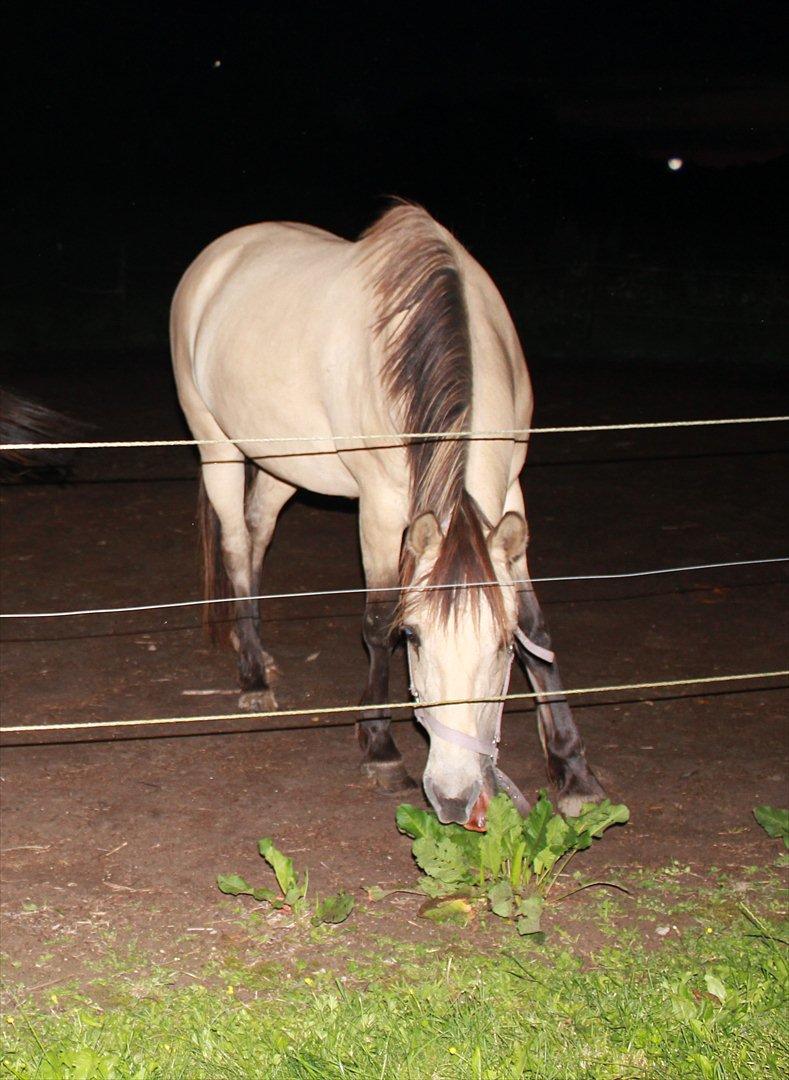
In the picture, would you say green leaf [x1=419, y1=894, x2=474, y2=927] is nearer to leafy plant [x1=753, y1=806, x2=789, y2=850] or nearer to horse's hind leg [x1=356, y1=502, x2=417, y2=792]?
horse's hind leg [x1=356, y1=502, x2=417, y2=792]

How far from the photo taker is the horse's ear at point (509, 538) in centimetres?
343

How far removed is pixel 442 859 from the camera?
3.47 m

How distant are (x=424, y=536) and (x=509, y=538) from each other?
254mm

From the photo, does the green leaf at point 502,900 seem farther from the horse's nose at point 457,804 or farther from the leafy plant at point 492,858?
the horse's nose at point 457,804

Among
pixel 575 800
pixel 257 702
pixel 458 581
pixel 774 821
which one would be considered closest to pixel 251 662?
pixel 257 702

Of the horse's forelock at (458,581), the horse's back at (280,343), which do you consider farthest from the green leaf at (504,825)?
the horse's back at (280,343)

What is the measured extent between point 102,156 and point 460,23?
17.2ft

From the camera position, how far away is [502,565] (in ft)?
11.5

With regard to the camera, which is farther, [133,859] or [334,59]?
[334,59]

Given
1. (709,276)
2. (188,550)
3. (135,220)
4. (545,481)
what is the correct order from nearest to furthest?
1. (188,550)
2. (545,481)
3. (709,276)
4. (135,220)

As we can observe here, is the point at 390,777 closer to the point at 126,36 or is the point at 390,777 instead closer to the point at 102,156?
the point at 102,156

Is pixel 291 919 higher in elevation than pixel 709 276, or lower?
lower

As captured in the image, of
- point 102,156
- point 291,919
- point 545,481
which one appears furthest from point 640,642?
point 102,156

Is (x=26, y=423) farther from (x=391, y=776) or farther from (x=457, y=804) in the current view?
(x=457, y=804)
